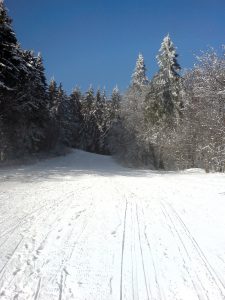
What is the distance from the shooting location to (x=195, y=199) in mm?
12398

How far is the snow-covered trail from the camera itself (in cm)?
509

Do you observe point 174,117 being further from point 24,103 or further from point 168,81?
point 24,103

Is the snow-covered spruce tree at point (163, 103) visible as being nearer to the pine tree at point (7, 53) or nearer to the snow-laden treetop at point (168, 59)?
the snow-laden treetop at point (168, 59)

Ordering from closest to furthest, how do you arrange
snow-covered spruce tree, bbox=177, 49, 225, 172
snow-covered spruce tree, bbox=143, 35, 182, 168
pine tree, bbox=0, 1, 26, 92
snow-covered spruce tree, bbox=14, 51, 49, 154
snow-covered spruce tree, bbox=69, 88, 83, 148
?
snow-covered spruce tree, bbox=177, 49, 225, 172 < pine tree, bbox=0, 1, 26, 92 < snow-covered spruce tree, bbox=14, 51, 49, 154 < snow-covered spruce tree, bbox=143, 35, 182, 168 < snow-covered spruce tree, bbox=69, 88, 83, 148

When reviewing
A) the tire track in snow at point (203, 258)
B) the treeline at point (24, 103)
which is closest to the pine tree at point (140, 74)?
the treeline at point (24, 103)

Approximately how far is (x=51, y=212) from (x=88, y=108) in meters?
67.3

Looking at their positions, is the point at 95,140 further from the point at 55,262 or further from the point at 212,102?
the point at 55,262

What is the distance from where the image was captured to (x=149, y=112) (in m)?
38.0

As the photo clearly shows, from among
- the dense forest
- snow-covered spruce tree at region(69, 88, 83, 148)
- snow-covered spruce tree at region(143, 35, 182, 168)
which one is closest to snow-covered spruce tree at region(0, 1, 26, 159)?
the dense forest

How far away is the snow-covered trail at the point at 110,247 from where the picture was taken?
5.09 meters

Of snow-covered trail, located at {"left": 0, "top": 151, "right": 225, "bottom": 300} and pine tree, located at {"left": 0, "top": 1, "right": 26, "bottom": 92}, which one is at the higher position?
pine tree, located at {"left": 0, "top": 1, "right": 26, "bottom": 92}

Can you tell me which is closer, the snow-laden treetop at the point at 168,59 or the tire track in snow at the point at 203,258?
the tire track in snow at the point at 203,258

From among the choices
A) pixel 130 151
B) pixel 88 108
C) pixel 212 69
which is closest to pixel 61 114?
pixel 88 108

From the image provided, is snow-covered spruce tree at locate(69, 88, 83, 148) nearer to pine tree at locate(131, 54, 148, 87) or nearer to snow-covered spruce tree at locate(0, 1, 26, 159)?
pine tree at locate(131, 54, 148, 87)
